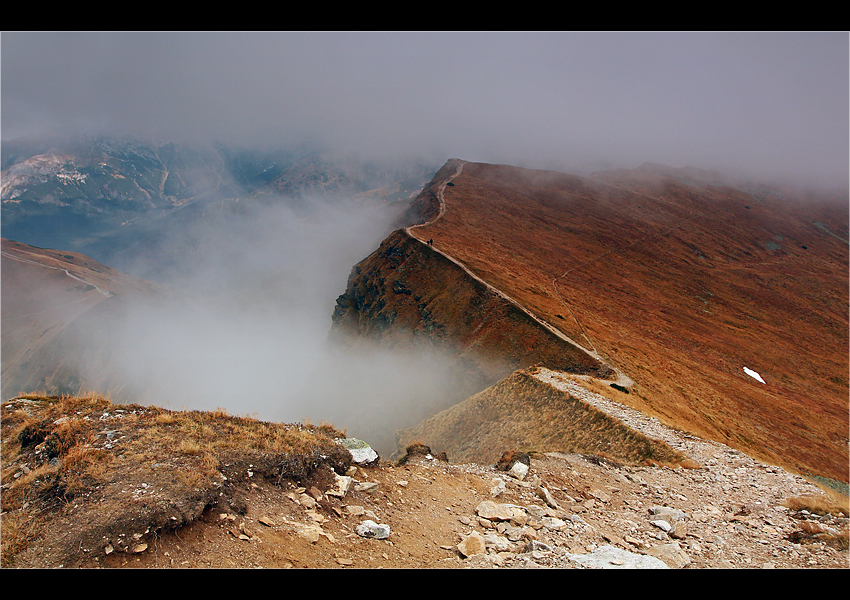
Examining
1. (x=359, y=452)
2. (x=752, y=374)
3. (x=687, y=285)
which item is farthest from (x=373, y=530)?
(x=687, y=285)

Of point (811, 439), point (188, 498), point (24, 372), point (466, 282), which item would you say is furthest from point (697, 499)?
point (24, 372)

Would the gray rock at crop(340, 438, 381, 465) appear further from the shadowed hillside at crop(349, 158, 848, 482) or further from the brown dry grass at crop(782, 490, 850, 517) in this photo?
the shadowed hillside at crop(349, 158, 848, 482)

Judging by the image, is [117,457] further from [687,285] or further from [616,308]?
[687,285]

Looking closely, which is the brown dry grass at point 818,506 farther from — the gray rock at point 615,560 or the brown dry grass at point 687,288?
the brown dry grass at point 687,288

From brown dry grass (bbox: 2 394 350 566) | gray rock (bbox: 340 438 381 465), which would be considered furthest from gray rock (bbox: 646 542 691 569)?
brown dry grass (bbox: 2 394 350 566)

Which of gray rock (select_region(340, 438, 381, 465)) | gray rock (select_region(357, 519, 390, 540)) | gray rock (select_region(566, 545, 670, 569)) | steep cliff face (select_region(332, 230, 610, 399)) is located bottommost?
steep cliff face (select_region(332, 230, 610, 399))

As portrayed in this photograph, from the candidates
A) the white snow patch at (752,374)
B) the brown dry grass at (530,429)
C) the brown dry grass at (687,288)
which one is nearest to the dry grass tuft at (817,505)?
the brown dry grass at (530,429)
